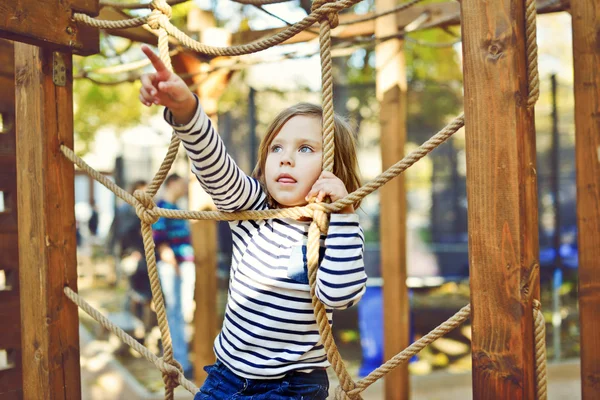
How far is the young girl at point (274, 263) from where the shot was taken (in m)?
1.26

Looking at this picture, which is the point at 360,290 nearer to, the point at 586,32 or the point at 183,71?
the point at 586,32

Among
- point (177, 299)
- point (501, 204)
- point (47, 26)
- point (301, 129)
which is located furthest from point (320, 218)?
point (177, 299)

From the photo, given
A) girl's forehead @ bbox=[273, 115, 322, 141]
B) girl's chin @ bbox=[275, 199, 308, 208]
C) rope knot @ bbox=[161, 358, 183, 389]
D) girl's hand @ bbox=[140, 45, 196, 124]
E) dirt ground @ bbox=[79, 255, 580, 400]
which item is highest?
girl's hand @ bbox=[140, 45, 196, 124]

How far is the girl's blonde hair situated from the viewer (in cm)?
141

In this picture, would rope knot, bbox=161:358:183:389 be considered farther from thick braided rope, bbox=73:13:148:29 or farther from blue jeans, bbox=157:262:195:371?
blue jeans, bbox=157:262:195:371

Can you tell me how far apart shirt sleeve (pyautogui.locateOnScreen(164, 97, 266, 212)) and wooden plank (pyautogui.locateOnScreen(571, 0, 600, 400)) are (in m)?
0.86

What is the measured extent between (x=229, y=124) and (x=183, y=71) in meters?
2.49

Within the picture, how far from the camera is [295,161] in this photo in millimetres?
1337

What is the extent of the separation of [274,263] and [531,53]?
2.30 feet

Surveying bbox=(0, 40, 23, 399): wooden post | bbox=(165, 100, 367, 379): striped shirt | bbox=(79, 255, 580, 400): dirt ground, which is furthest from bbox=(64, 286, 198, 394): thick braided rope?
bbox=(79, 255, 580, 400): dirt ground

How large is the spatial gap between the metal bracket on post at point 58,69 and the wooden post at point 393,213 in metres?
1.76

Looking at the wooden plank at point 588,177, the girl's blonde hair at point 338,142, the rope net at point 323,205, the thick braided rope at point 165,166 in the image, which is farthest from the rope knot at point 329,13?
the wooden plank at point 588,177

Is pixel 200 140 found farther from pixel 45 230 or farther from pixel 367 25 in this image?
pixel 367 25

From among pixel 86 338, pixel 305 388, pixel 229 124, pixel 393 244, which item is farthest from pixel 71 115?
pixel 229 124
